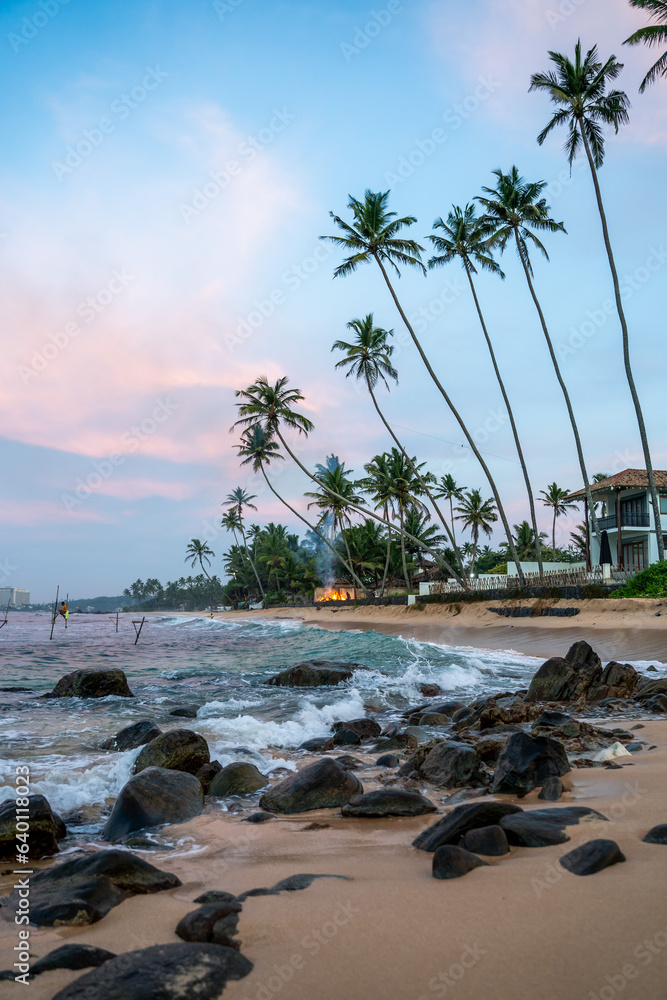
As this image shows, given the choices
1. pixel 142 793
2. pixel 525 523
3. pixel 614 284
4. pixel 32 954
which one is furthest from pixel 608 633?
pixel 525 523

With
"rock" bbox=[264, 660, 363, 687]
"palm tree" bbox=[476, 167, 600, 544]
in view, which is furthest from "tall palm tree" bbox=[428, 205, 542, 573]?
"rock" bbox=[264, 660, 363, 687]

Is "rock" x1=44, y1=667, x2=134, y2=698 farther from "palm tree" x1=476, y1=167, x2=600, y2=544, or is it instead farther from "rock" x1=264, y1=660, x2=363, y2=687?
"palm tree" x1=476, y1=167, x2=600, y2=544

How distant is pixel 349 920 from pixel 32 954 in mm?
1164

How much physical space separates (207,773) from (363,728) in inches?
101

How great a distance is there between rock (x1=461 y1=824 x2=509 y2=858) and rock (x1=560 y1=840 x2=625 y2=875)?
0.29 meters

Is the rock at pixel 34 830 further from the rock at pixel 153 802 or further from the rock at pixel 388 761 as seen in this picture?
the rock at pixel 388 761

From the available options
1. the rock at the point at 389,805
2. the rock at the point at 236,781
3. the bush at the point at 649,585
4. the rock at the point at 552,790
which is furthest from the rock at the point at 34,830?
the bush at the point at 649,585

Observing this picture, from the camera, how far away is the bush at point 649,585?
22.0 metres

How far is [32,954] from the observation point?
221cm

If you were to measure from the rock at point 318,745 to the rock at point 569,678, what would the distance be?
335 centimetres

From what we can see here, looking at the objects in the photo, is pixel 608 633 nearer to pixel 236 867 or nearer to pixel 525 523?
pixel 236 867

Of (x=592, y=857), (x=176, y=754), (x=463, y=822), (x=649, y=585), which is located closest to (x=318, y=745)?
(x=176, y=754)

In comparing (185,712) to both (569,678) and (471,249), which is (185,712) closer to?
(569,678)

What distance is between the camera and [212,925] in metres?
2.27
